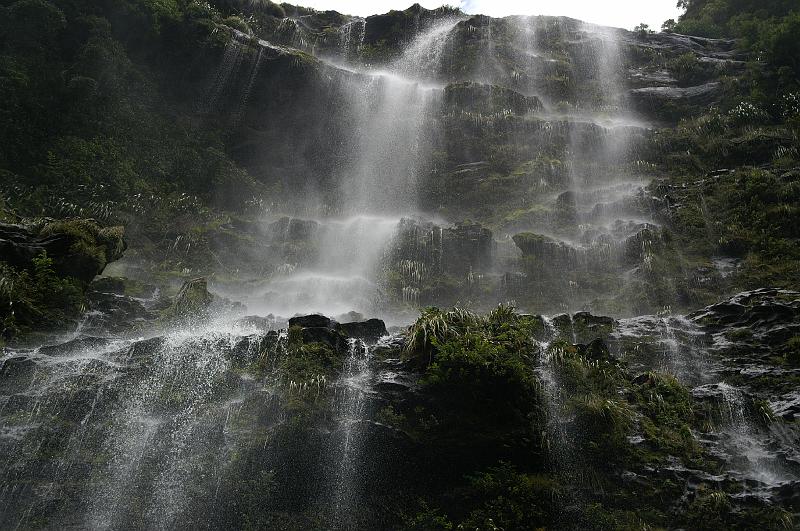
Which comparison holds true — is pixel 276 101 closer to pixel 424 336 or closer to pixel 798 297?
pixel 424 336

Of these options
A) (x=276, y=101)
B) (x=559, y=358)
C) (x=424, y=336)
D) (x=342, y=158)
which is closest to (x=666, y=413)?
(x=559, y=358)

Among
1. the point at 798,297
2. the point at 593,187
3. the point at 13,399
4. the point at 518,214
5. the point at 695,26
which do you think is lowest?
the point at 13,399

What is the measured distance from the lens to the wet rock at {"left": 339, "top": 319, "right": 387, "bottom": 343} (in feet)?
42.3

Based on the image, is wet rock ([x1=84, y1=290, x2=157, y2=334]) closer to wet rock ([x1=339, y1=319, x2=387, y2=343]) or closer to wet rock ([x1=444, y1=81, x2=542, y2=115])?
wet rock ([x1=339, y1=319, x2=387, y2=343])

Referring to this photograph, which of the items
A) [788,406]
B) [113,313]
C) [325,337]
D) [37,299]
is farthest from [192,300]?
[788,406]

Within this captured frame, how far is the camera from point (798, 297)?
13367 mm

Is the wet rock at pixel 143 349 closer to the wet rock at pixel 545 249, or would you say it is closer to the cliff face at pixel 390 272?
the cliff face at pixel 390 272

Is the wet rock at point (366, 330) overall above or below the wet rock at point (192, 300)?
below

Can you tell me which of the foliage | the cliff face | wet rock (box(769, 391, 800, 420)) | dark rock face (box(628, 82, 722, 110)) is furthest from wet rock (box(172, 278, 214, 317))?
dark rock face (box(628, 82, 722, 110))

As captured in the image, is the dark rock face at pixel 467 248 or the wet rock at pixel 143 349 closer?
the wet rock at pixel 143 349

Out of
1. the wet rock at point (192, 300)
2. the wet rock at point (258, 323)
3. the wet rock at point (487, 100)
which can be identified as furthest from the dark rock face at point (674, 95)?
the wet rock at point (192, 300)

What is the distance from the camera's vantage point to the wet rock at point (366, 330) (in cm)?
1288

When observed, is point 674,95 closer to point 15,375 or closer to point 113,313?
point 113,313

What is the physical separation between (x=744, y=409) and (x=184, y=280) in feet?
55.3
